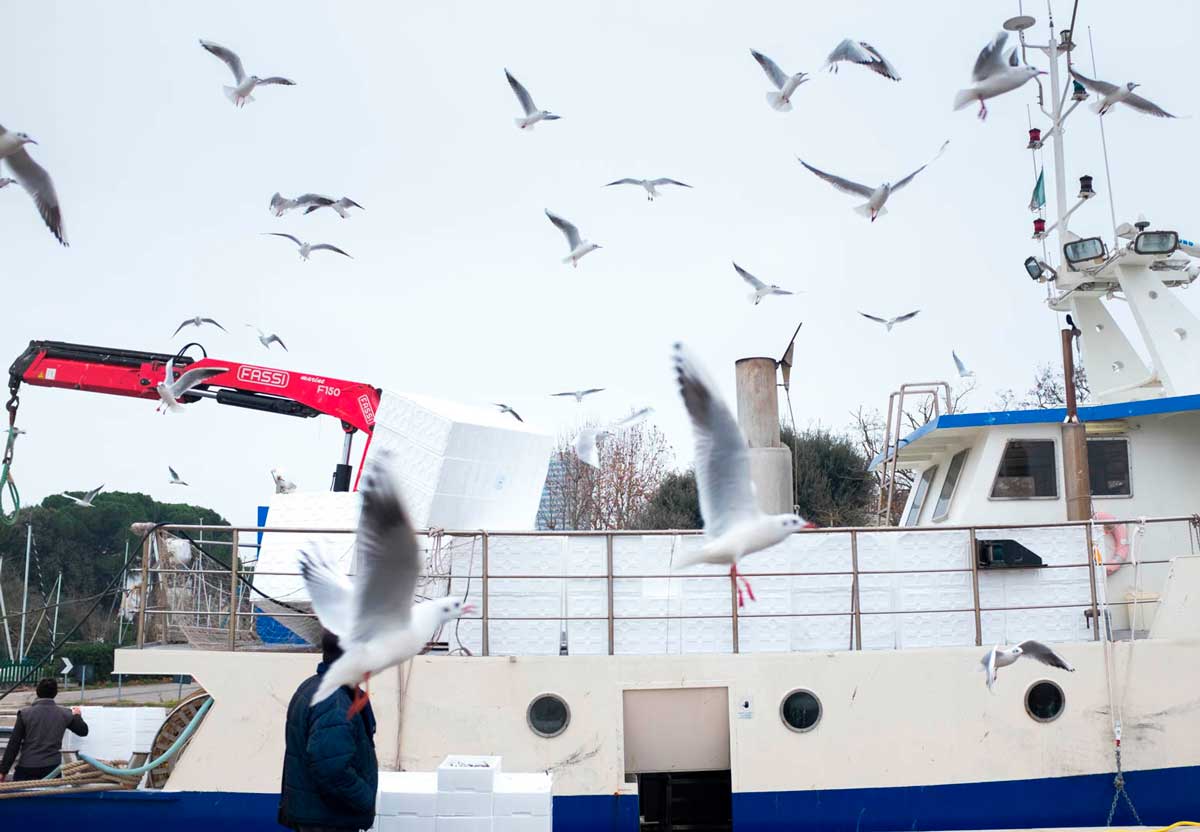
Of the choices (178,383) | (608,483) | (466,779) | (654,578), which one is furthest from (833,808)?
(608,483)

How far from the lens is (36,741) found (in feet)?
26.2

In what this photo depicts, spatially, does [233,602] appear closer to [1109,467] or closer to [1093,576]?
[1093,576]

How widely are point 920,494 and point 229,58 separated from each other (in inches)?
316

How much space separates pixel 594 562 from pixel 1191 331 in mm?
6382

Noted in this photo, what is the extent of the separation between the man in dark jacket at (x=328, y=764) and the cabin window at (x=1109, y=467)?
7.08m

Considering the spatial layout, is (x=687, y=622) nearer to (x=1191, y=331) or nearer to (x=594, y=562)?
(x=594, y=562)

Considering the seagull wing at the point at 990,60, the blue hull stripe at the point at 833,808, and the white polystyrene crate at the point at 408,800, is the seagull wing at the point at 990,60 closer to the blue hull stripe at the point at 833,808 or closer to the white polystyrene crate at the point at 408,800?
the blue hull stripe at the point at 833,808

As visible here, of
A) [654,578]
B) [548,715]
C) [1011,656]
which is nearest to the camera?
[1011,656]

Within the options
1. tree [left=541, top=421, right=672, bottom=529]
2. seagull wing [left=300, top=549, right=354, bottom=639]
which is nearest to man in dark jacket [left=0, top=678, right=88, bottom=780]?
seagull wing [left=300, top=549, right=354, bottom=639]

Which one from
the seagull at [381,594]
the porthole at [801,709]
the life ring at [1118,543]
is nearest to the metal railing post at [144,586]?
the seagull at [381,594]

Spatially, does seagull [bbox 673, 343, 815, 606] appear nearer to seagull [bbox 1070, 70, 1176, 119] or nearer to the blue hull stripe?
the blue hull stripe

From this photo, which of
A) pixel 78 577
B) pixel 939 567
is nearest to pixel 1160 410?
pixel 939 567

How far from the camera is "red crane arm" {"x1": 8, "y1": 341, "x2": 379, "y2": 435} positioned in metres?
10.7

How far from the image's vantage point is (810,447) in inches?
1145
